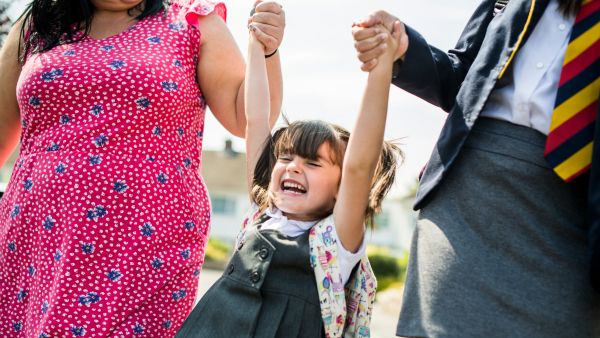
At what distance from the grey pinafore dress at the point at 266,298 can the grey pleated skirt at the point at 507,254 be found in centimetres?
37

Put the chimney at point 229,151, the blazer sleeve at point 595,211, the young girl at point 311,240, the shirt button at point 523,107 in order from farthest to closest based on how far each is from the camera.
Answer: the chimney at point 229,151
the young girl at point 311,240
the shirt button at point 523,107
the blazer sleeve at point 595,211

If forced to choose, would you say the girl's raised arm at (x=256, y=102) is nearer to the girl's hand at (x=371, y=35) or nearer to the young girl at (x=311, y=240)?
the young girl at (x=311, y=240)

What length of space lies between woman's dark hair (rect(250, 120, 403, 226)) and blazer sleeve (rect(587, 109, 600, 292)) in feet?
2.62

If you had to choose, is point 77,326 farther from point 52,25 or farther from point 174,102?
point 52,25

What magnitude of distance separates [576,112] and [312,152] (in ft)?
2.87

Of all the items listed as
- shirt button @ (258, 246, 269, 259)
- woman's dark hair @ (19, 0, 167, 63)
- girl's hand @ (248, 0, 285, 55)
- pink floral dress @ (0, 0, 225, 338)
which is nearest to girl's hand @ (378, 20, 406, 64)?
girl's hand @ (248, 0, 285, 55)

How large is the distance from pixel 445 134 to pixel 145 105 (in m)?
1.00

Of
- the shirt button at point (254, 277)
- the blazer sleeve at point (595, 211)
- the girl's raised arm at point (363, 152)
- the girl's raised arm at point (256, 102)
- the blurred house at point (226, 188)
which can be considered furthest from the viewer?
the blurred house at point (226, 188)

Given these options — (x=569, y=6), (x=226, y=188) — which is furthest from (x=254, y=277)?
(x=226, y=188)

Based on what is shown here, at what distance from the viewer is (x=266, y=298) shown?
222 cm

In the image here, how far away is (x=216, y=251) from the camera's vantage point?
26422 mm

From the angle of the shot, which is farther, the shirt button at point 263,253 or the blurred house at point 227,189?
the blurred house at point 227,189

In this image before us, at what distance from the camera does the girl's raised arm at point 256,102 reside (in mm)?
2514

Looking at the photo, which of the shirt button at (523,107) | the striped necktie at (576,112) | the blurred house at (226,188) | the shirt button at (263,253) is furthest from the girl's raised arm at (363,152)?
the blurred house at (226,188)
